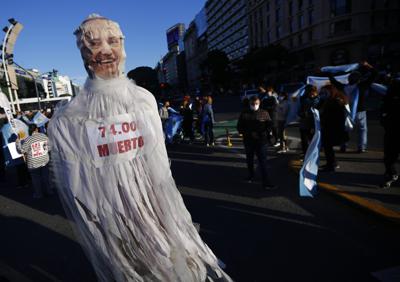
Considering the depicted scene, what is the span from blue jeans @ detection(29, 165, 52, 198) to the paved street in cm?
31

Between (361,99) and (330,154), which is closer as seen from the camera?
(330,154)

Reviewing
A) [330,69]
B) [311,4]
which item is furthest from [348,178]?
[311,4]

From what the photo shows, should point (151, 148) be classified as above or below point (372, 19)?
below

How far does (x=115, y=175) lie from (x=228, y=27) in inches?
3579

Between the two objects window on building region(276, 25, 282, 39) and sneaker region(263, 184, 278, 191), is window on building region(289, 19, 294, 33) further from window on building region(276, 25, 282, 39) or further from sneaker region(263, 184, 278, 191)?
sneaker region(263, 184, 278, 191)

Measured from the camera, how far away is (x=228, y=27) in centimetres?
8544

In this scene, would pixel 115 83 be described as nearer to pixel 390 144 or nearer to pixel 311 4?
pixel 390 144

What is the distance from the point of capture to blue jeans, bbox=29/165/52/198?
5.91 metres

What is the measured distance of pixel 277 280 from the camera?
277 cm

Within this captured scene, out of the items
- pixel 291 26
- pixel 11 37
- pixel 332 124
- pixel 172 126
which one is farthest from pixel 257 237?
pixel 291 26

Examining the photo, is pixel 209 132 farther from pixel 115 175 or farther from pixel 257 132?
pixel 115 175

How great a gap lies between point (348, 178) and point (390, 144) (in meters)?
0.96

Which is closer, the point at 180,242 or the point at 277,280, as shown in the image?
the point at 180,242

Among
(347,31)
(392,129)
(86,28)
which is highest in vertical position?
(347,31)
